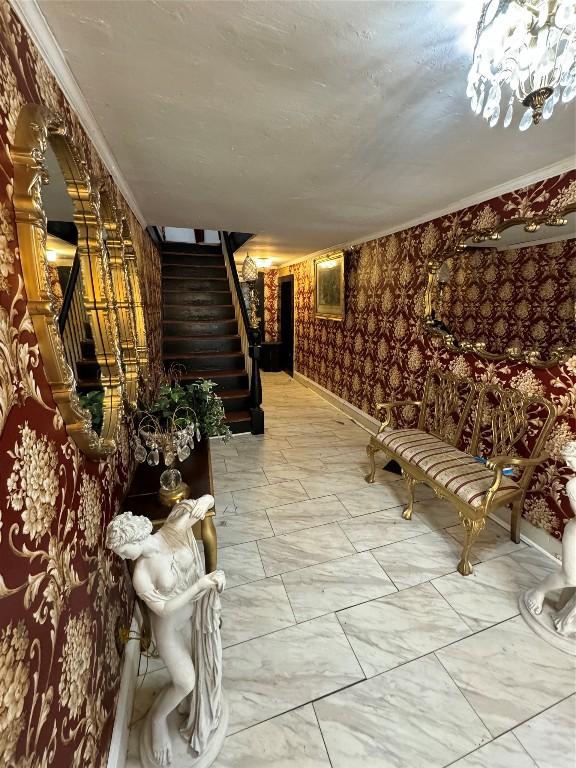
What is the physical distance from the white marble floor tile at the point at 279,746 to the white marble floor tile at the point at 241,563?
663 millimetres

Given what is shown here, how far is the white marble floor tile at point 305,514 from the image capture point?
229 cm

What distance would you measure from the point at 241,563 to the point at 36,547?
148cm

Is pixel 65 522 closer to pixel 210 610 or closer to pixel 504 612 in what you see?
pixel 210 610

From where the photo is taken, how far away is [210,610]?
3.38 ft

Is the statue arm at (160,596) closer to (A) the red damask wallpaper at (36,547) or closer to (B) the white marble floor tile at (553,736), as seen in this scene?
(A) the red damask wallpaper at (36,547)

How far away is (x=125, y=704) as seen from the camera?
1.20m

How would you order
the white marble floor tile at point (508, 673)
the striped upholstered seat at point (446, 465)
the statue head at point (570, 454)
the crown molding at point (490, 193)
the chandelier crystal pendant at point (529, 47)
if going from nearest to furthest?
the chandelier crystal pendant at point (529, 47) → the white marble floor tile at point (508, 673) → the statue head at point (570, 454) → the crown molding at point (490, 193) → the striped upholstered seat at point (446, 465)

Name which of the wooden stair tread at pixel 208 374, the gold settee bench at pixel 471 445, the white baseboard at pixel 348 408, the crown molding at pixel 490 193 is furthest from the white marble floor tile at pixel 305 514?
the crown molding at pixel 490 193

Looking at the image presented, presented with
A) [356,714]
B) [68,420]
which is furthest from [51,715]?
[356,714]

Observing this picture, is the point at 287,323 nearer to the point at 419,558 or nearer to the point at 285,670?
the point at 419,558

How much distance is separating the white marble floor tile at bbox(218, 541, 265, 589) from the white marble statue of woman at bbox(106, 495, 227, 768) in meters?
0.70

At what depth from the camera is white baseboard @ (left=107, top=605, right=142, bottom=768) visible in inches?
41.9

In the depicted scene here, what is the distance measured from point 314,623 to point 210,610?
0.81 m

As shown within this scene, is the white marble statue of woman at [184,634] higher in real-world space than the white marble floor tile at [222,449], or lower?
higher
